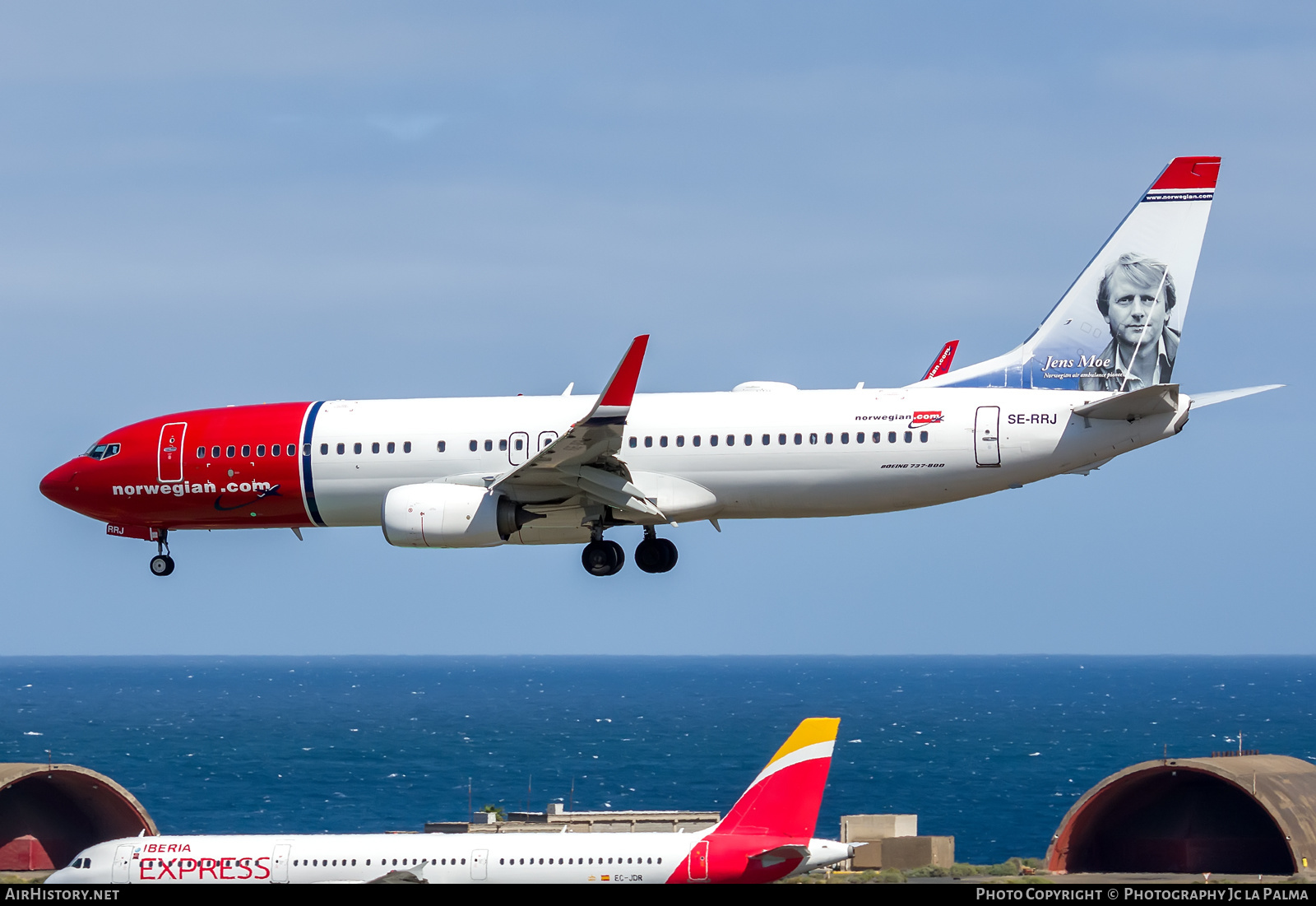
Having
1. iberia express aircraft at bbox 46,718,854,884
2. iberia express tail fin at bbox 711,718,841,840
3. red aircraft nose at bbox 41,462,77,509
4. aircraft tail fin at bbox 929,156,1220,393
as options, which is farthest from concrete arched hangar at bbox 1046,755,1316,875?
red aircraft nose at bbox 41,462,77,509

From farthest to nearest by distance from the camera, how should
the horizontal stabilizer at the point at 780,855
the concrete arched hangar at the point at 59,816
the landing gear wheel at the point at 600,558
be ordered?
the concrete arched hangar at the point at 59,816, the horizontal stabilizer at the point at 780,855, the landing gear wheel at the point at 600,558

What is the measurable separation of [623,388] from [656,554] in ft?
20.2

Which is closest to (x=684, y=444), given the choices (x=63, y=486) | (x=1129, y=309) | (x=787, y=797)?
(x=1129, y=309)

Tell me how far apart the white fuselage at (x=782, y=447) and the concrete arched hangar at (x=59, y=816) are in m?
35.8

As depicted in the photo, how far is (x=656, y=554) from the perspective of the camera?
40.2 metres

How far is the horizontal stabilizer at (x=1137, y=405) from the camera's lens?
116 feet

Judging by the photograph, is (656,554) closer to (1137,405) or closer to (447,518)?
(447,518)

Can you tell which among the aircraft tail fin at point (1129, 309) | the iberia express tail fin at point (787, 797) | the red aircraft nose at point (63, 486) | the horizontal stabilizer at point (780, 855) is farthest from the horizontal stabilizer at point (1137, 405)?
the red aircraft nose at point (63, 486)

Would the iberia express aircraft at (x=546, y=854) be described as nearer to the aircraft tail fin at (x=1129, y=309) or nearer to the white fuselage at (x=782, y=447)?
the white fuselage at (x=782, y=447)

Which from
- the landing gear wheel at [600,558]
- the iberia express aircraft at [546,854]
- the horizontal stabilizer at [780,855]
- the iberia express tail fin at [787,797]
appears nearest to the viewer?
the landing gear wheel at [600,558]

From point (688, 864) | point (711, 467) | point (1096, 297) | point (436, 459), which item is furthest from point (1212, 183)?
point (688, 864)

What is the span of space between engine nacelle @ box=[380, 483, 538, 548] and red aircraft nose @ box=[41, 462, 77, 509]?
9.73 metres
